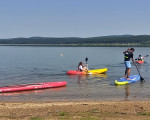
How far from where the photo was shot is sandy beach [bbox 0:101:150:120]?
956 centimetres

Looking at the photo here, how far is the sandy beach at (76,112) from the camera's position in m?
9.56

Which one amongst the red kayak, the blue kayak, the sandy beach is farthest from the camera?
the blue kayak

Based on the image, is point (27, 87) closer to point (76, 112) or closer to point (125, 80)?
point (76, 112)

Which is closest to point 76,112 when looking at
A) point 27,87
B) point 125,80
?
point 27,87

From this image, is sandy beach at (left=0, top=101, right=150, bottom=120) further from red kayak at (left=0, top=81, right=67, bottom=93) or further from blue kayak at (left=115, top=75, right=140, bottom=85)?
blue kayak at (left=115, top=75, right=140, bottom=85)

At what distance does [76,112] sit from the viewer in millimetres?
10867

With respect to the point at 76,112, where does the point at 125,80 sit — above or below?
below

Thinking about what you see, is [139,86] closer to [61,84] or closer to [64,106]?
[61,84]

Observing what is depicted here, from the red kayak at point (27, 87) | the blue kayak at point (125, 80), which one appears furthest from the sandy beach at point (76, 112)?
the blue kayak at point (125, 80)

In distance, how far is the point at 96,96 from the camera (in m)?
16.1

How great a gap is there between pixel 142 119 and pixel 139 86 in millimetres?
11215

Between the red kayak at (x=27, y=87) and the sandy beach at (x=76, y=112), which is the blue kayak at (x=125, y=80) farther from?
the sandy beach at (x=76, y=112)

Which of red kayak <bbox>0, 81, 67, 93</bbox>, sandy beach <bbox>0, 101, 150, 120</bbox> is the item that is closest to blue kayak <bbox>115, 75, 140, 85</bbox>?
red kayak <bbox>0, 81, 67, 93</bbox>

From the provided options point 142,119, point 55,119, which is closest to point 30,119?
point 55,119
